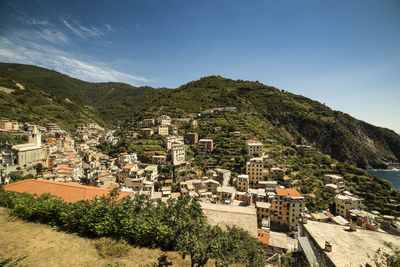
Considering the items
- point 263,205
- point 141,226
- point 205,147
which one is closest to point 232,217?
point 263,205

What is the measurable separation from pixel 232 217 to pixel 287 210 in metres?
9.79

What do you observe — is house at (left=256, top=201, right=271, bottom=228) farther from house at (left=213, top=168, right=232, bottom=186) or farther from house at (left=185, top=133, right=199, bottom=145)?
house at (left=185, top=133, right=199, bottom=145)

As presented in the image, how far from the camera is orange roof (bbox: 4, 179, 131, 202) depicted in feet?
52.1

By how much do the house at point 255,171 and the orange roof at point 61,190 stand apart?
951 inches

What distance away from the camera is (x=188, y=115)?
69688mm

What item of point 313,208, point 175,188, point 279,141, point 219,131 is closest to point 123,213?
point 175,188

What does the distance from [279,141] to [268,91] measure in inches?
2156

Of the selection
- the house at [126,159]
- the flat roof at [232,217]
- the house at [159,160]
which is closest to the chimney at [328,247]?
the flat roof at [232,217]

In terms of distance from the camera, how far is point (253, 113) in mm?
75812

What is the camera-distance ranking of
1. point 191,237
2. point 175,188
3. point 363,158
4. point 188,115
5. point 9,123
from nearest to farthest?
point 191,237 → point 175,188 → point 9,123 → point 188,115 → point 363,158

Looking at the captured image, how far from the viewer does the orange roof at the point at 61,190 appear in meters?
15.9

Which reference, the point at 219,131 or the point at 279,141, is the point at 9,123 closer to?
the point at 219,131

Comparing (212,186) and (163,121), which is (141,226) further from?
(163,121)

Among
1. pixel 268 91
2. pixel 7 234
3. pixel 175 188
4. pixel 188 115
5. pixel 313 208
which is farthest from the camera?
pixel 268 91
